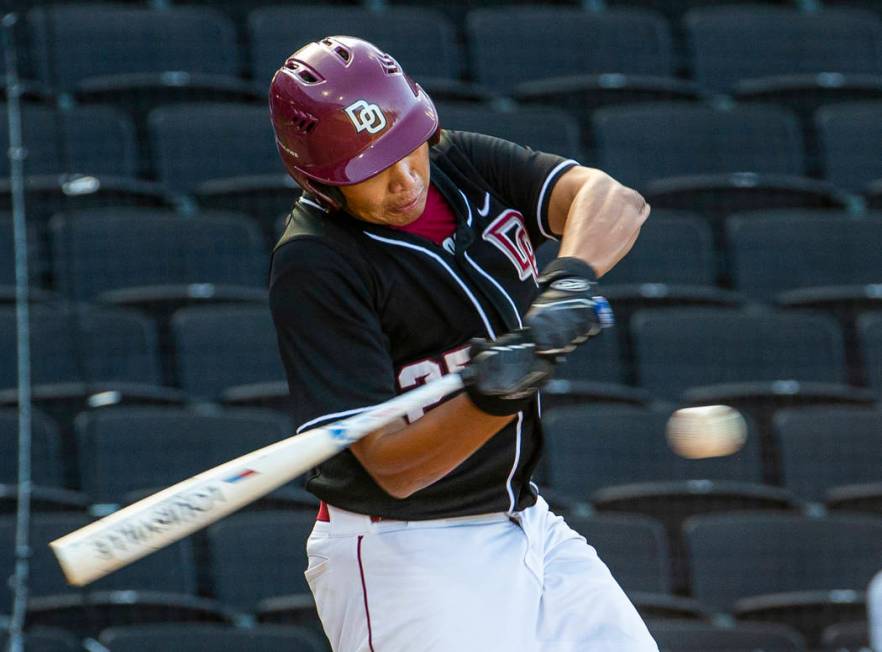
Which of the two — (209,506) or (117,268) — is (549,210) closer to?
(209,506)

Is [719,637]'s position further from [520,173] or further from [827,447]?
[520,173]

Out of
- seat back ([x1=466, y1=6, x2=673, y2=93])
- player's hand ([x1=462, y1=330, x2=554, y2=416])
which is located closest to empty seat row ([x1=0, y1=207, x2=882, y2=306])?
seat back ([x1=466, y1=6, x2=673, y2=93])

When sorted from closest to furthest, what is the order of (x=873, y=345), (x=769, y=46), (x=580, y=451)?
(x=580, y=451), (x=873, y=345), (x=769, y=46)

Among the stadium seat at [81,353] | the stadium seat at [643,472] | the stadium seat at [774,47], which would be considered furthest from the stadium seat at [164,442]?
the stadium seat at [774,47]

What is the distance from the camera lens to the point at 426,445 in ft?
7.42

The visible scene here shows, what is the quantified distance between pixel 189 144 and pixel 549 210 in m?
3.39

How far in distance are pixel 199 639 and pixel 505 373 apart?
216cm

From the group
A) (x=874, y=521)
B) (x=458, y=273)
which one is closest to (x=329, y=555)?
(x=458, y=273)

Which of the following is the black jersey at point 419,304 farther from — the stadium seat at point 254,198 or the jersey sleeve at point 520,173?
the stadium seat at point 254,198

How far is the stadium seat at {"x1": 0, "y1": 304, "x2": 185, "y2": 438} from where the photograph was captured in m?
4.87

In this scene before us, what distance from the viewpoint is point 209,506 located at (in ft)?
7.32

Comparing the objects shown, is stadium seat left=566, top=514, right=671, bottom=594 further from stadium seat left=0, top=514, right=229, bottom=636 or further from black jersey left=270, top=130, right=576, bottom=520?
black jersey left=270, top=130, right=576, bottom=520

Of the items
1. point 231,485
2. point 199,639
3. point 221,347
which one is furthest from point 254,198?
point 231,485

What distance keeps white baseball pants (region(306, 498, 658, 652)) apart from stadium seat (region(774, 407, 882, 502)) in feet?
8.47
